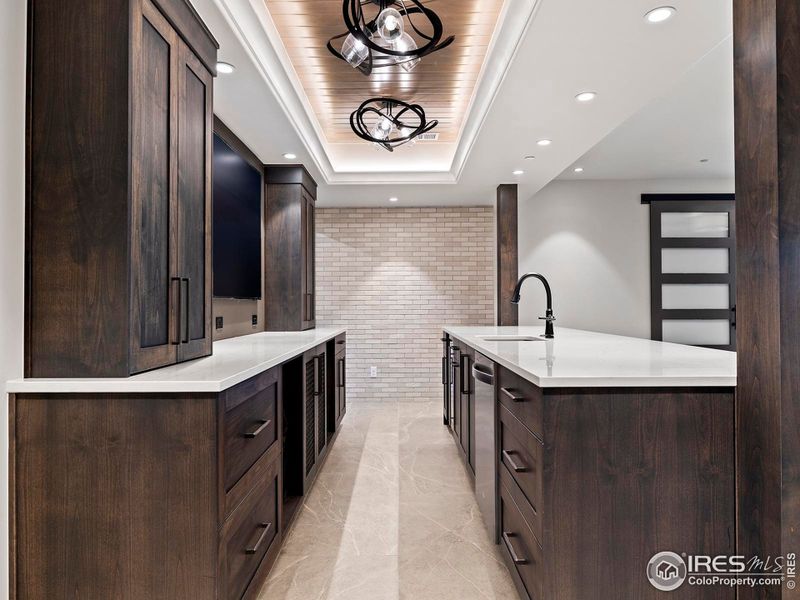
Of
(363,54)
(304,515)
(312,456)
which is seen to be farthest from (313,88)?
(304,515)

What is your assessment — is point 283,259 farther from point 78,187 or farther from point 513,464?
point 513,464

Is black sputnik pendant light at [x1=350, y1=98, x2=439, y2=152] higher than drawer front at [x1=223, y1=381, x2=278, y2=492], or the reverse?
black sputnik pendant light at [x1=350, y1=98, x2=439, y2=152]

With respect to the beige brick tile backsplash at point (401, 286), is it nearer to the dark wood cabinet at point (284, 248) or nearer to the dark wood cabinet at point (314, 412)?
the dark wood cabinet at point (284, 248)

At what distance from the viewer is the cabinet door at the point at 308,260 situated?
4.20 m

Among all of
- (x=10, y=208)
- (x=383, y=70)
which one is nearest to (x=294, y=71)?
(x=383, y=70)

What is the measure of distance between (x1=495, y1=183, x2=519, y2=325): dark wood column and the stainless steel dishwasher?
233 centimetres

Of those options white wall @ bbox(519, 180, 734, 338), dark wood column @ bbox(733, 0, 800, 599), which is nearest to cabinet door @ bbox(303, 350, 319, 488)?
dark wood column @ bbox(733, 0, 800, 599)

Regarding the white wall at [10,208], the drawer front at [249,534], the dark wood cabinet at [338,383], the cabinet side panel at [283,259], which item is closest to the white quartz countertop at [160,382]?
the white wall at [10,208]

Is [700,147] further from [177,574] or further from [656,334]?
[177,574]

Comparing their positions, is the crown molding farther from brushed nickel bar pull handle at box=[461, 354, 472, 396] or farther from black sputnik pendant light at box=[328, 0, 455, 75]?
brushed nickel bar pull handle at box=[461, 354, 472, 396]

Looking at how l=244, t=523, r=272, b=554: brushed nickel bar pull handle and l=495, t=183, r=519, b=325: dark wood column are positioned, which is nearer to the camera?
l=244, t=523, r=272, b=554: brushed nickel bar pull handle

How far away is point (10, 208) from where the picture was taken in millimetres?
1335

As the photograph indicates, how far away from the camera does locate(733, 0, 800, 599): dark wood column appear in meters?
0.99

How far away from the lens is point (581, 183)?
5.48m
